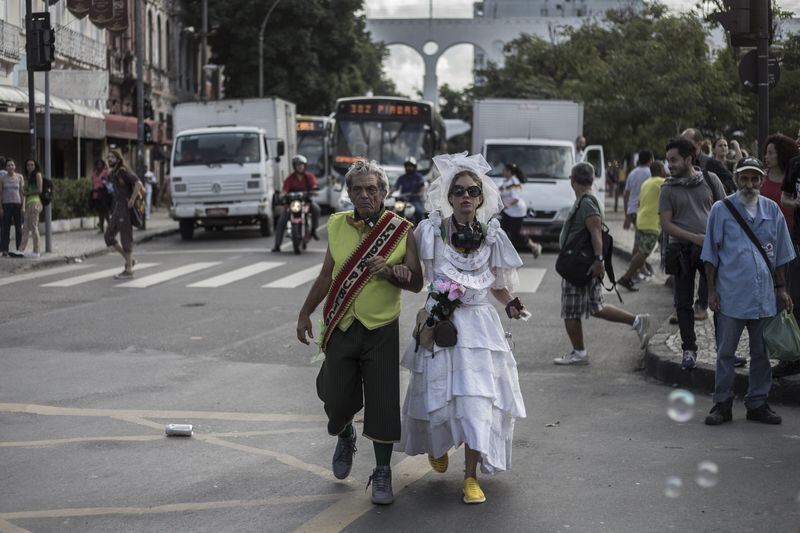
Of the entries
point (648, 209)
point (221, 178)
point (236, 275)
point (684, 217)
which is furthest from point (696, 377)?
point (221, 178)

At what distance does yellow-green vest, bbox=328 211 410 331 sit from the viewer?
247 inches

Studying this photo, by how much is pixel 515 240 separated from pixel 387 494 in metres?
16.4

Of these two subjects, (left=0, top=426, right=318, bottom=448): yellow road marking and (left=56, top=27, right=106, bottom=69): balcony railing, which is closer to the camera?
(left=0, top=426, right=318, bottom=448): yellow road marking

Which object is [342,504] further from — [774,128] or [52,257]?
[52,257]

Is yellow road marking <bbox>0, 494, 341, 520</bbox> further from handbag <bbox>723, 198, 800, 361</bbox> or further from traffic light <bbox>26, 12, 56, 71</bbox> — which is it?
traffic light <bbox>26, 12, 56, 71</bbox>

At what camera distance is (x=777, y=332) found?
802cm

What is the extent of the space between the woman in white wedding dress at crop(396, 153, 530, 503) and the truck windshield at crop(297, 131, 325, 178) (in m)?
38.3

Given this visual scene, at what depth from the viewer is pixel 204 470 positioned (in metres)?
6.77

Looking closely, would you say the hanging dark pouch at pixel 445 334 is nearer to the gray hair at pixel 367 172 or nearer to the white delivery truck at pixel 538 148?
the gray hair at pixel 367 172

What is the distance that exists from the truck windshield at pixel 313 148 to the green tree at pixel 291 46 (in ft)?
39.9

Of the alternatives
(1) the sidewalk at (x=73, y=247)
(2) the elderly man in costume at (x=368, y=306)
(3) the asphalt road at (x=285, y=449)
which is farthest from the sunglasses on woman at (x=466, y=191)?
(1) the sidewalk at (x=73, y=247)

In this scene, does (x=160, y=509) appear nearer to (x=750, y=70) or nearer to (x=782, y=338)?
(x=782, y=338)

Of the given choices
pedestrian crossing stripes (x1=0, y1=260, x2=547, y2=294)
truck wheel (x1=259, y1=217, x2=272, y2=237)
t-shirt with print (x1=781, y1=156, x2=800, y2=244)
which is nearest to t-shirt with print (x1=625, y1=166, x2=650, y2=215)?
pedestrian crossing stripes (x1=0, y1=260, x2=547, y2=294)

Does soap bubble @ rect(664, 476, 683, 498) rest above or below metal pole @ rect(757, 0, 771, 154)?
below
